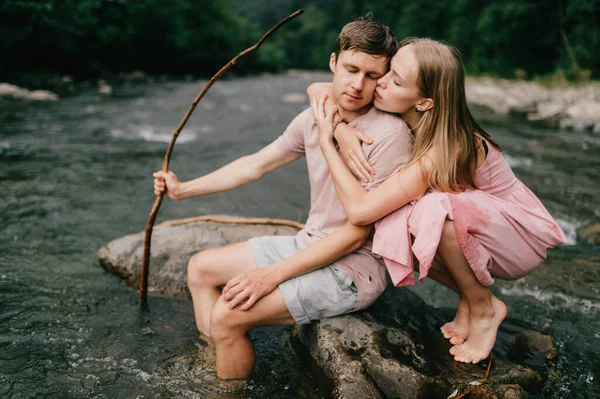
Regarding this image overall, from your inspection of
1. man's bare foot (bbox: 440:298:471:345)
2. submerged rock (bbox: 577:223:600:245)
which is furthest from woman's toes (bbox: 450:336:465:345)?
submerged rock (bbox: 577:223:600:245)

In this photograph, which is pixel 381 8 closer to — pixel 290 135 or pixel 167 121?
pixel 167 121

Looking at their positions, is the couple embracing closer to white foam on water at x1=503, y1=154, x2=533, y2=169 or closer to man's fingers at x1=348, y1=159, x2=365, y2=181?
man's fingers at x1=348, y1=159, x2=365, y2=181

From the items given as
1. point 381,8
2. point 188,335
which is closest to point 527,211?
point 188,335

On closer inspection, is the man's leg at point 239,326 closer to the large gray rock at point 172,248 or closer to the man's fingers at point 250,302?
the man's fingers at point 250,302

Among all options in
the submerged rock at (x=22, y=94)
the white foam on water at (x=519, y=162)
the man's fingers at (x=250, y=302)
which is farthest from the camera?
the submerged rock at (x=22, y=94)

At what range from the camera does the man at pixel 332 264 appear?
254cm

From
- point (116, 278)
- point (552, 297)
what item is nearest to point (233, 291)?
point (116, 278)

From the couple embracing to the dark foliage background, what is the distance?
15483 millimetres

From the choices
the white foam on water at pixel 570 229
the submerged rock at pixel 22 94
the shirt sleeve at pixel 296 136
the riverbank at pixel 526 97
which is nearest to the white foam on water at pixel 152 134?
the submerged rock at pixel 22 94

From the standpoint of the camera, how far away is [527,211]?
2770mm

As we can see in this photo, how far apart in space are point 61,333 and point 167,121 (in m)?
8.60

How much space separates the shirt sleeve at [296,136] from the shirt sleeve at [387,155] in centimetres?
46

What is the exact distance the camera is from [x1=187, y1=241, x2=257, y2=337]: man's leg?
9.23ft

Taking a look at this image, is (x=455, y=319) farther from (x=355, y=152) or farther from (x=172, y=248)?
(x=172, y=248)
